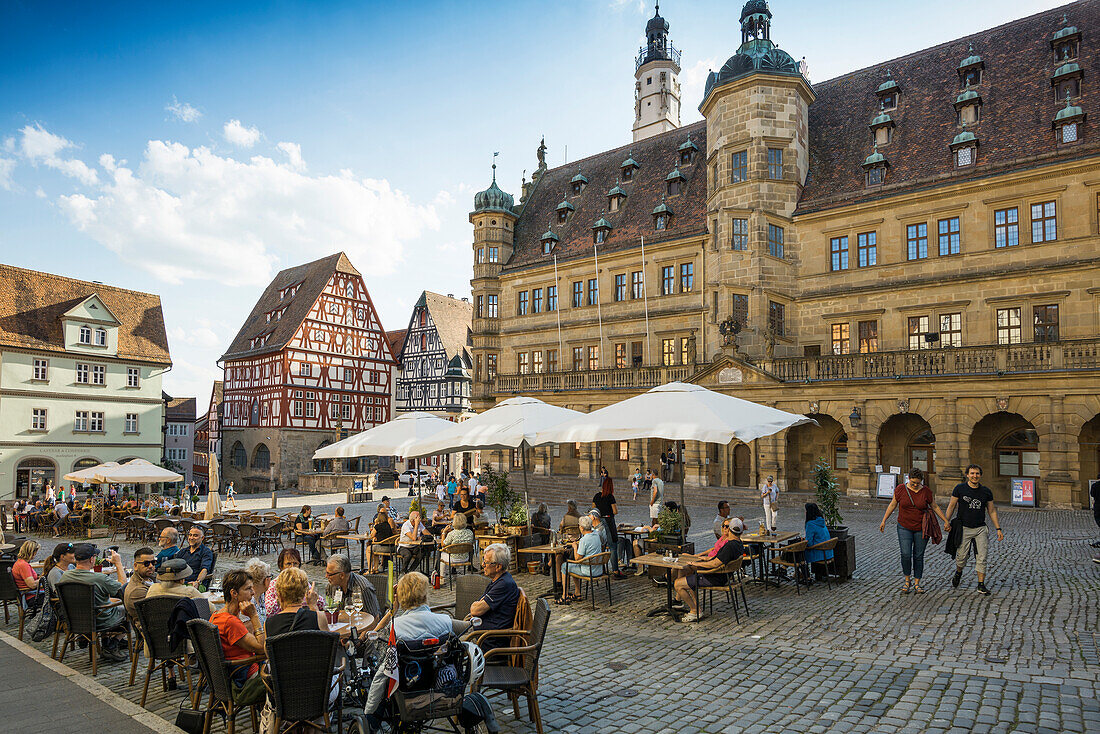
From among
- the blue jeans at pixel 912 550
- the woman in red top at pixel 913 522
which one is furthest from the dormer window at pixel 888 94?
the blue jeans at pixel 912 550

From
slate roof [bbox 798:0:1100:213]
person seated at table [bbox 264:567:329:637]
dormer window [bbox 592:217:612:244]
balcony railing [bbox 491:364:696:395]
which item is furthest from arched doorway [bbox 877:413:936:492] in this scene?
person seated at table [bbox 264:567:329:637]

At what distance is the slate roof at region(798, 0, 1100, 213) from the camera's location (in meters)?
27.4

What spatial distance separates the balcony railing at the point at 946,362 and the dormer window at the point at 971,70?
13.5 meters

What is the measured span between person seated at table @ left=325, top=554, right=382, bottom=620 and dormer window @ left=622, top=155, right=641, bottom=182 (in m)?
37.4

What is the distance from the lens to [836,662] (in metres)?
7.66

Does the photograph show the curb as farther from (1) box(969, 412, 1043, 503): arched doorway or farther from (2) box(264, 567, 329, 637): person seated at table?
(1) box(969, 412, 1043, 503): arched doorway

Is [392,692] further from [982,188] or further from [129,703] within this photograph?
[982,188]

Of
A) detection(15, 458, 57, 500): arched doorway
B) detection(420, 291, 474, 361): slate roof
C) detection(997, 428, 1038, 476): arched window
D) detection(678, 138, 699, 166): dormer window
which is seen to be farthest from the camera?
detection(420, 291, 474, 361): slate roof

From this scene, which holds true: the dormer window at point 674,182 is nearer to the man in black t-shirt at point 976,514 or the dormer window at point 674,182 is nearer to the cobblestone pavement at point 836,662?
the cobblestone pavement at point 836,662

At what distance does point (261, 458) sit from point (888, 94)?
4659 centimetres

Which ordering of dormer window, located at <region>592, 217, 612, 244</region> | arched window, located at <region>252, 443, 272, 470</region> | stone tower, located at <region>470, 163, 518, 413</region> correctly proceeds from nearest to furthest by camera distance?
dormer window, located at <region>592, 217, 612, 244</region>, stone tower, located at <region>470, 163, 518, 413</region>, arched window, located at <region>252, 443, 272, 470</region>

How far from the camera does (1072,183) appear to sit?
25750 millimetres

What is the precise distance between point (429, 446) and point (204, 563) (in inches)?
206

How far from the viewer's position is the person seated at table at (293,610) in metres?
5.68
